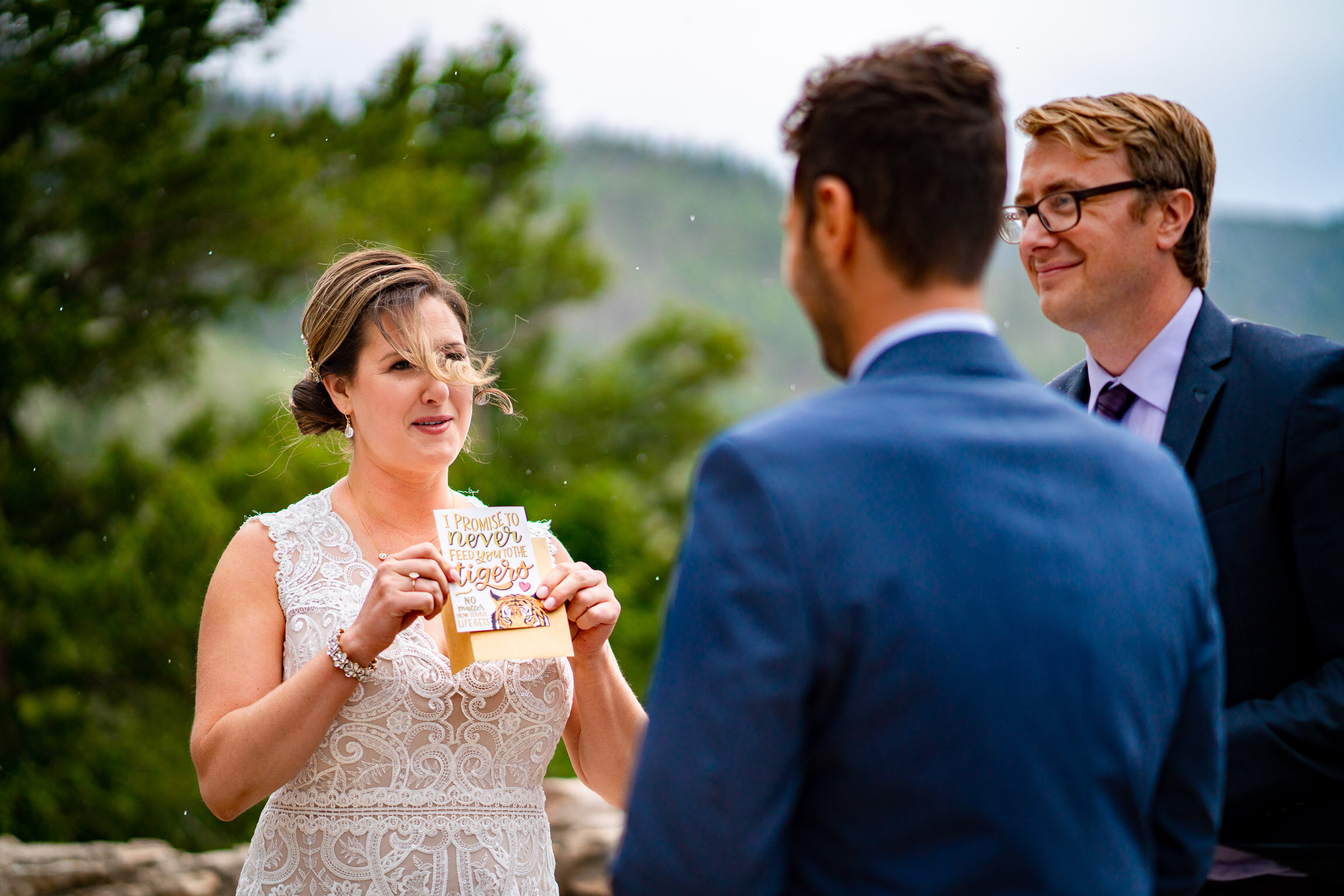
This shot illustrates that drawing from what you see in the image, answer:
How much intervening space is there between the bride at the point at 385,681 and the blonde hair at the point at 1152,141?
1.30 m

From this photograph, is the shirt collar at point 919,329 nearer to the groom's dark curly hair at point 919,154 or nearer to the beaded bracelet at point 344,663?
the groom's dark curly hair at point 919,154

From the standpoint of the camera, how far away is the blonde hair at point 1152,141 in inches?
85.4

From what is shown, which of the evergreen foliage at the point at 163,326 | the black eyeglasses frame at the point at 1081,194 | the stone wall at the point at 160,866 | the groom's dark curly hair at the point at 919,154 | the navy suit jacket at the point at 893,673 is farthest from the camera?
the evergreen foliage at the point at 163,326

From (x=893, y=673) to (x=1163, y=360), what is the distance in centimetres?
137

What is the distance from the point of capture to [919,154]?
1.18m

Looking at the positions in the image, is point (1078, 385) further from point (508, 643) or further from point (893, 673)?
point (893, 673)

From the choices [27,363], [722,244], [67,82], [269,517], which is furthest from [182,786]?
[722,244]

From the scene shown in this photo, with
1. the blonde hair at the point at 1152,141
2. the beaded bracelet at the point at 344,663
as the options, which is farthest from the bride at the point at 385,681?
the blonde hair at the point at 1152,141

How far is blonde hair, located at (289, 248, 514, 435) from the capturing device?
236 cm

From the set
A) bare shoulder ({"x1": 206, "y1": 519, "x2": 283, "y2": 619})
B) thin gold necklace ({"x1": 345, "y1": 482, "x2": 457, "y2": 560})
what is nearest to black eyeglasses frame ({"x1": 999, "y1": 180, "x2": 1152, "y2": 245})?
thin gold necklace ({"x1": 345, "y1": 482, "x2": 457, "y2": 560})

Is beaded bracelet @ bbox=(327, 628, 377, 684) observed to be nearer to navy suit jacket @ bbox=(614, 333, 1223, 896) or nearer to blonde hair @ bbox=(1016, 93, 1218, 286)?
navy suit jacket @ bbox=(614, 333, 1223, 896)

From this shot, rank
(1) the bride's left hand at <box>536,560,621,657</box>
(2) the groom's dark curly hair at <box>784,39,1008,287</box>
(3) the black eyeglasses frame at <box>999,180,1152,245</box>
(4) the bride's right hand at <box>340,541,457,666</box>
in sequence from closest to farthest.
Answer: (2) the groom's dark curly hair at <box>784,39,1008,287</box>
(4) the bride's right hand at <box>340,541,457,666</box>
(1) the bride's left hand at <box>536,560,621,657</box>
(3) the black eyeglasses frame at <box>999,180,1152,245</box>

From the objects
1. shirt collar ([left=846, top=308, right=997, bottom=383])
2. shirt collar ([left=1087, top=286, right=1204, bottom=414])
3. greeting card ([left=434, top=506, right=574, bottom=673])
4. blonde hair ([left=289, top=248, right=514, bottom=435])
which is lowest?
greeting card ([left=434, top=506, right=574, bottom=673])

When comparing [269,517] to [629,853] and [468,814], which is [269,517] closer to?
[468,814]
